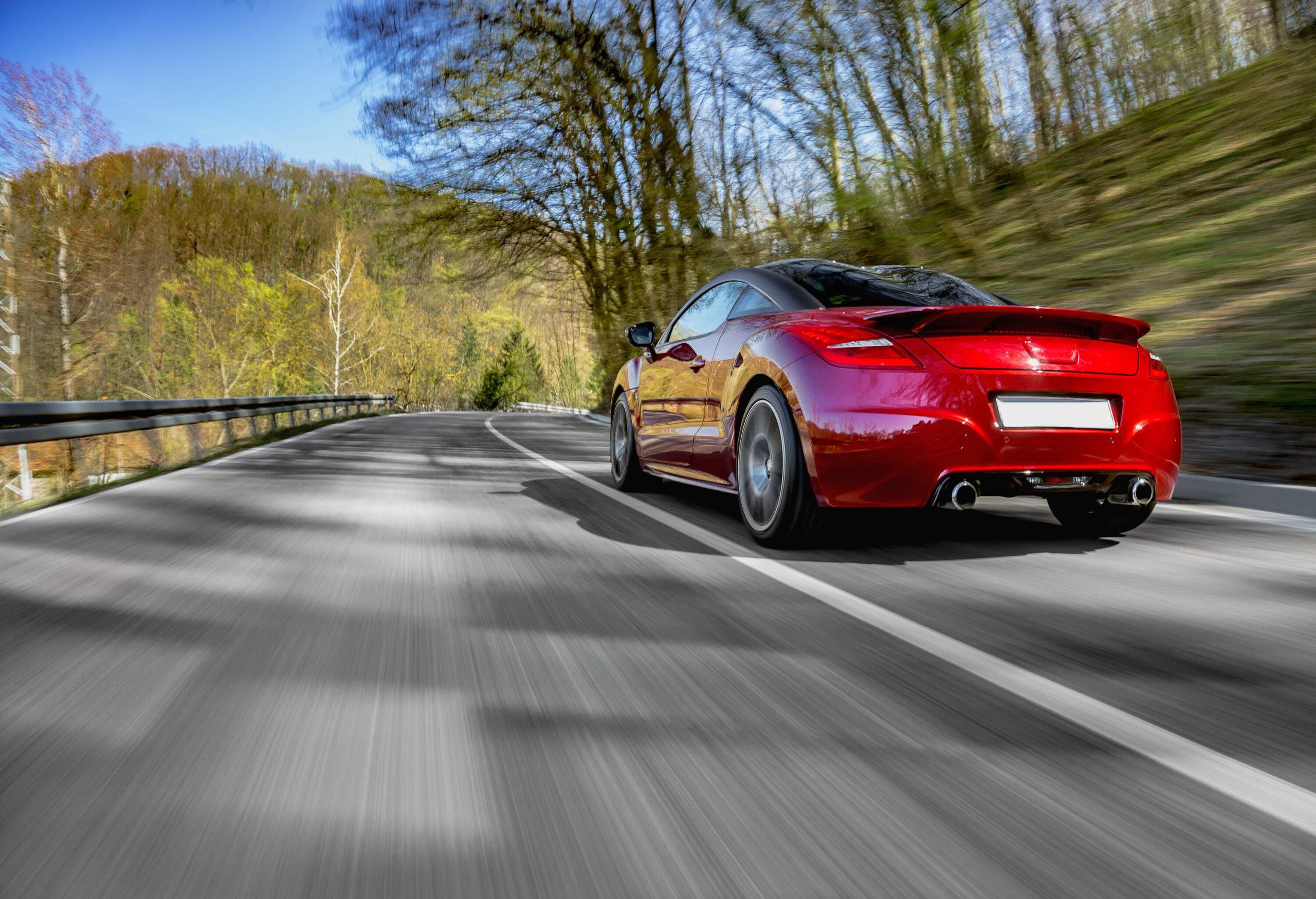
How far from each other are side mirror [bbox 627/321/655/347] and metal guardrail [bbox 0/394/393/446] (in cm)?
495

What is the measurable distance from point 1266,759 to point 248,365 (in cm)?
5557

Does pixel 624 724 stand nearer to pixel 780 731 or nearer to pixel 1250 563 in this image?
pixel 780 731

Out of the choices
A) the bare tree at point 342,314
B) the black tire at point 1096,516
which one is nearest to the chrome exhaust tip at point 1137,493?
the black tire at point 1096,516

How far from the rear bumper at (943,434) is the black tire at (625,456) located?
3089 mm

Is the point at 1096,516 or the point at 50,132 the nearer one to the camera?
the point at 1096,516

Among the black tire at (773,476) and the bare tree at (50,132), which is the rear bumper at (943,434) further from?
the bare tree at (50,132)

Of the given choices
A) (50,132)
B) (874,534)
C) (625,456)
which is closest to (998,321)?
Result: (874,534)

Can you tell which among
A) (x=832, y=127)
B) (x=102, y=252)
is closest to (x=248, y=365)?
(x=102, y=252)

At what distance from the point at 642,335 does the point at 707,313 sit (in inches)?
26.2

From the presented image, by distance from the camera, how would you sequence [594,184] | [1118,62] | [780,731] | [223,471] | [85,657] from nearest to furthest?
[780,731], [85,657], [223,471], [1118,62], [594,184]

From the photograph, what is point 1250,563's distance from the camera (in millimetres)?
4488

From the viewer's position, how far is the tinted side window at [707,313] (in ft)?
19.8

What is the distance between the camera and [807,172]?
17219mm

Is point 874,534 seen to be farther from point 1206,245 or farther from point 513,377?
point 513,377
